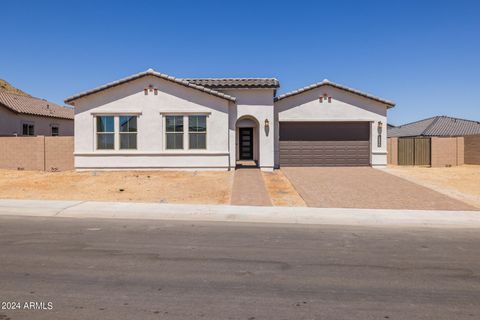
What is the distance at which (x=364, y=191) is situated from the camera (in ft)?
53.5

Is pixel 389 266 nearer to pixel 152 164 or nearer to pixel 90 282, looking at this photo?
pixel 90 282

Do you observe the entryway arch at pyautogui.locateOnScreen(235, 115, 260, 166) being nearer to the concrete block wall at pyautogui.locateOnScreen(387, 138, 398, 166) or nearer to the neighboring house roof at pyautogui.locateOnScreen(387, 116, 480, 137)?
the concrete block wall at pyautogui.locateOnScreen(387, 138, 398, 166)

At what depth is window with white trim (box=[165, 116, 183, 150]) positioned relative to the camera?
22.1m

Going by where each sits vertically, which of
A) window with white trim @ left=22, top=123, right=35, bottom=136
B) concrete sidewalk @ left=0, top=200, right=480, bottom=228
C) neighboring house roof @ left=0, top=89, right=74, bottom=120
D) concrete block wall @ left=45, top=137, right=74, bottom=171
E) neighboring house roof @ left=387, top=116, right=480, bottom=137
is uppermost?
A: neighboring house roof @ left=0, top=89, right=74, bottom=120

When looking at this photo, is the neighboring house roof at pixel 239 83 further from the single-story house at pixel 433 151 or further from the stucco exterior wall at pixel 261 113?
the single-story house at pixel 433 151

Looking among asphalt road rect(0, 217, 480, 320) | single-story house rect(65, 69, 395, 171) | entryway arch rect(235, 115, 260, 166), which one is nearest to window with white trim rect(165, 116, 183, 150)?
single-story house rect(65, 69, 395, 171)

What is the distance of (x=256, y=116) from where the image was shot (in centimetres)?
2345

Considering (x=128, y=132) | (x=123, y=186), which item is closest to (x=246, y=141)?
(x=128, y=132)

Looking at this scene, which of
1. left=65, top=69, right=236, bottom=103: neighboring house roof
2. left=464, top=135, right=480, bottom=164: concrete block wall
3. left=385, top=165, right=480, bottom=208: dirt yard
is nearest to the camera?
left=385, top=165, right=480, bottom=208: dirt yard

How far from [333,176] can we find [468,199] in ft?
23.0

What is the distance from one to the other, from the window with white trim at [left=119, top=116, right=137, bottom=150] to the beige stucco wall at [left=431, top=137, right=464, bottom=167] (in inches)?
810

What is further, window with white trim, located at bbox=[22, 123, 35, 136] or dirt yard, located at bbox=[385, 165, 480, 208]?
window with white trim, located at bbox=[22, 123, 35, 136]

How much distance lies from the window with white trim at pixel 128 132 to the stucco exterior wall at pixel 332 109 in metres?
8.93

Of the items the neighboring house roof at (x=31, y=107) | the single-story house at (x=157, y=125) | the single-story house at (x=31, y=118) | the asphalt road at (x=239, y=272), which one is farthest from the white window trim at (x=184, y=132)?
the neighboring house roof at (x=31, y=107)
